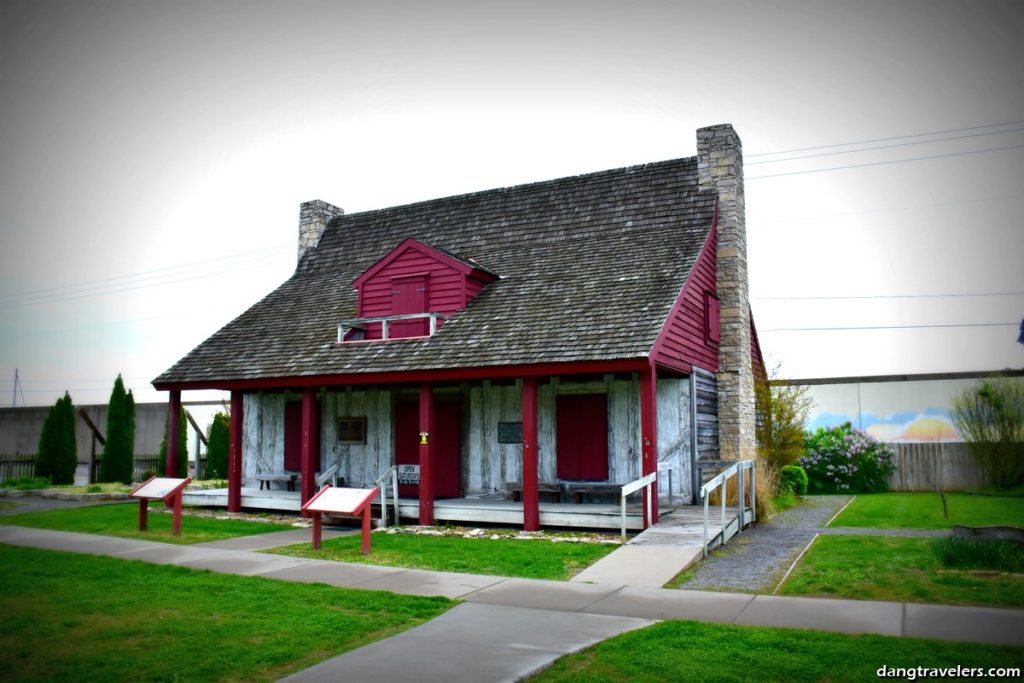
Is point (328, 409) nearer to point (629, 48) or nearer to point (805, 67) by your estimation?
point (629, 48)

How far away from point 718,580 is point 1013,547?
12.2 ft

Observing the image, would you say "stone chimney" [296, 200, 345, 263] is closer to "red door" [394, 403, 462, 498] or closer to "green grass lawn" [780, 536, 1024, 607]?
"red door" [394, 403, 462, 498]

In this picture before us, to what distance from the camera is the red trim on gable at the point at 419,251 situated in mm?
17219

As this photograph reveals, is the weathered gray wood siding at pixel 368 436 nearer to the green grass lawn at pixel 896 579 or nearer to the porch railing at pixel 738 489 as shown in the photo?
the porch railing at pixel 738 489

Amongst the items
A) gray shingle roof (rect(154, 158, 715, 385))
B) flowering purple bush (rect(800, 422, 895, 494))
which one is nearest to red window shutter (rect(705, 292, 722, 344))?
gray shingle roof (rect(154, 158, 715, 385))

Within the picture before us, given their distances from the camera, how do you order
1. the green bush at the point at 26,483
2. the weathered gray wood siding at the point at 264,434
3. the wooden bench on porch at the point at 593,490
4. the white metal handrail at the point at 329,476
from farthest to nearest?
the green bush at the point at 26,483, the weathered gray wood siding at the point at 264,434, the white metal handrail at the point at 329,476, the wooden bench on porch at the point at 593,490

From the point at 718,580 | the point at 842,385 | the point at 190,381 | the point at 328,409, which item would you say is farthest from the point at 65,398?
the point at 842,385

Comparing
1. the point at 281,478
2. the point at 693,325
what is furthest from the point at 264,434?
the point at 693,325

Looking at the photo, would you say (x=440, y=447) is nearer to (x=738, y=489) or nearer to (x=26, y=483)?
(x=738, y=489)

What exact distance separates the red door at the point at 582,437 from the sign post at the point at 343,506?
200 inches

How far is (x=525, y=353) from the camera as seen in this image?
14.2m

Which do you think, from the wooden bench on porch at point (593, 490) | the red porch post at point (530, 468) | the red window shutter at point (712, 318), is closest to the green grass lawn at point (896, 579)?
the wooden bench on porch at point (593, 490)

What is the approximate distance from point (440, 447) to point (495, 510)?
3192mm

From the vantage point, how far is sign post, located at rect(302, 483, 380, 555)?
12000 mm
